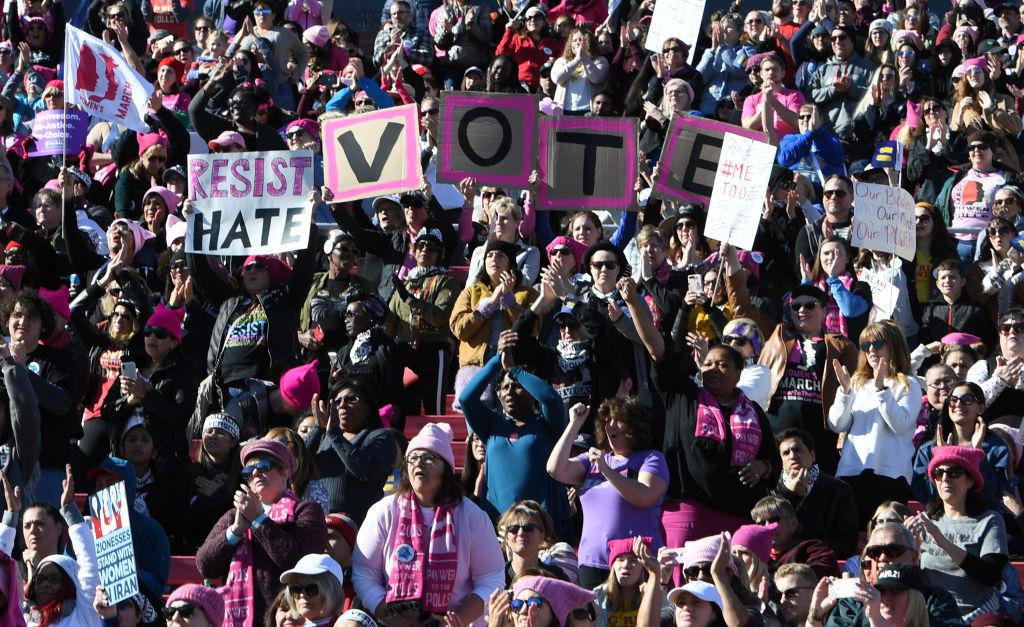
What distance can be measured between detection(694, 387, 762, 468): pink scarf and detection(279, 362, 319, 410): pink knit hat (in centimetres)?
229

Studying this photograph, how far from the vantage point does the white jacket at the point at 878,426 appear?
37.8 ft

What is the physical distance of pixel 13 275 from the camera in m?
13.6

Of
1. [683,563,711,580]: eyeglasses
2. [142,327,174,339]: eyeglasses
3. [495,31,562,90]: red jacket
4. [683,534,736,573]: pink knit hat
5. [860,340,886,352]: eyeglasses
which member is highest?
[495,31,562,90]: red jacket

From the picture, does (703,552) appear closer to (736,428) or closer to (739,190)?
(736,428)

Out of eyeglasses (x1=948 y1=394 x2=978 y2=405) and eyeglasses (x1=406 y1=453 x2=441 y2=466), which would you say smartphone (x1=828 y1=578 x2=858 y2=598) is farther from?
eyeglasses (x1=948 y1=394 x2=978 y2=405)

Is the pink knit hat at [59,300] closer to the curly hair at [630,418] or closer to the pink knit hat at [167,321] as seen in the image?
the pink knit hat at [167,321]

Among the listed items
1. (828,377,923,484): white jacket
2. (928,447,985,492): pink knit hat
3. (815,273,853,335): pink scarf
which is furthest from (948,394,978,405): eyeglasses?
(815,273,853,335): pink scarf

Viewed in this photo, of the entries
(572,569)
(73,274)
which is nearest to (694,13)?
(73,274)

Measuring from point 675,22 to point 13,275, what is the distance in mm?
6996

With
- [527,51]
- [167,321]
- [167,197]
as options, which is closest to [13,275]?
[167,321]

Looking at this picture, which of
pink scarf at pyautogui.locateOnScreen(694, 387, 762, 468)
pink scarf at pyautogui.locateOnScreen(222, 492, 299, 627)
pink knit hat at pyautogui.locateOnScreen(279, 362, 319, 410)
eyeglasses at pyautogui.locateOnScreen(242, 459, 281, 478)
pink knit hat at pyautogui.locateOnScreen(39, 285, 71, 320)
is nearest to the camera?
pink scarf at pyautogui.locateOnScreen(222, 492, 299, 627)

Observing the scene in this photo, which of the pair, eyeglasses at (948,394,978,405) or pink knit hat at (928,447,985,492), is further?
eyeglasses at (948,394,978,405)

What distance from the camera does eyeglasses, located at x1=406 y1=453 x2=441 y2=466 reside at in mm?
9469

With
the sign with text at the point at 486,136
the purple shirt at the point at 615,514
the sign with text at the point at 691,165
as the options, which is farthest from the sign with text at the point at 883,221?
the purple shirt at the point at 615,514
